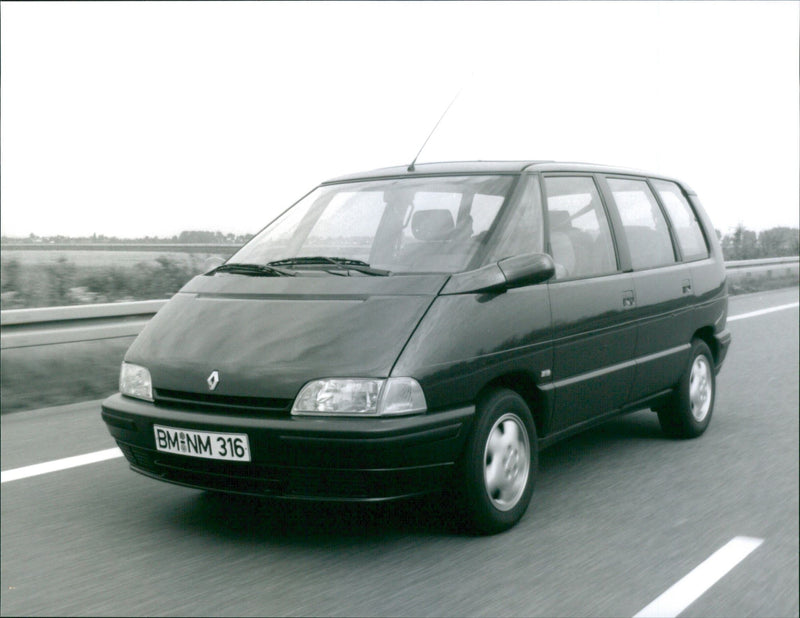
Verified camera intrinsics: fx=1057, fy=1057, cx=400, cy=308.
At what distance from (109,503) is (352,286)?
61.4 inches

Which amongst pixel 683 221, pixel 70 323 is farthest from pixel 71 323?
pixel 683 221

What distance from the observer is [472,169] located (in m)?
5.39

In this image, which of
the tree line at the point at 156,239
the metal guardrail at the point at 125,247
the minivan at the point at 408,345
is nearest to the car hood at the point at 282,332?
the minivan at the point at 408,345

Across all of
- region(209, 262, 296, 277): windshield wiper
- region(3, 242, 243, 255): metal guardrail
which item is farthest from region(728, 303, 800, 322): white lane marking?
region(209, 262, 296, 277): windshield wiper

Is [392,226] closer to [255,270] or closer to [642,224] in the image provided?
[255,270]

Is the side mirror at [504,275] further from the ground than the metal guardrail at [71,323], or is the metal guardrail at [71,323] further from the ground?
the side mirror at [504,275]

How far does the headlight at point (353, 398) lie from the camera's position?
4066 mm

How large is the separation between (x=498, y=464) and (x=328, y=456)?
2.79 feet

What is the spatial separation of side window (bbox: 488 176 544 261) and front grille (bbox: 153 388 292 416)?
4.09 feet

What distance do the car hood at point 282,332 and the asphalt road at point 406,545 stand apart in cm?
67

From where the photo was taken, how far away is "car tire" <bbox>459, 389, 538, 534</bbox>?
4.35 meters

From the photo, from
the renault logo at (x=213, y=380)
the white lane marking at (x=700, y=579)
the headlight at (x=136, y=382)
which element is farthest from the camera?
the headlight at (x=136, y=382)

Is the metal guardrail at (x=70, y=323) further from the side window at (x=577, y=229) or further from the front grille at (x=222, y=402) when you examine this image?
the side window at (x=577, y=229)

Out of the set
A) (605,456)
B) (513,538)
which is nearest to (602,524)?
(513,538)
